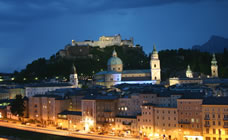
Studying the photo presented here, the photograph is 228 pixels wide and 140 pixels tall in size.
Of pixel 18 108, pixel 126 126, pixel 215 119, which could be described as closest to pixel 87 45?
pixel 18 108

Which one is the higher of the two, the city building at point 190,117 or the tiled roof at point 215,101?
the tiled roof at point 215,101

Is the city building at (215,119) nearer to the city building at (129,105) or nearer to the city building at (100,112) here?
the city building at (129,105)

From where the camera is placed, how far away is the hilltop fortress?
479 feet

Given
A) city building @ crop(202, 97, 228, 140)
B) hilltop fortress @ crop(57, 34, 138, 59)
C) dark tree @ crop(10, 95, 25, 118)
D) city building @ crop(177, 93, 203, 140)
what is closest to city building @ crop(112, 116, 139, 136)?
city building @ crop(177, 93, 203, 140)

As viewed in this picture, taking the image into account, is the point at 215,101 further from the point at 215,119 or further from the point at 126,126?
the point at 126,126

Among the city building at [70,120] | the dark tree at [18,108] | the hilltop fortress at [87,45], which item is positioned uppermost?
the hilltop fortress at [87,45]

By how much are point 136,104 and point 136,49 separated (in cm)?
9176

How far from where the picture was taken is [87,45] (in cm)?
14825

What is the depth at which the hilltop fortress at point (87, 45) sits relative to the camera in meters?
146

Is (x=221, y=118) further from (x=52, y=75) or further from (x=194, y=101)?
(x=52, y=75)

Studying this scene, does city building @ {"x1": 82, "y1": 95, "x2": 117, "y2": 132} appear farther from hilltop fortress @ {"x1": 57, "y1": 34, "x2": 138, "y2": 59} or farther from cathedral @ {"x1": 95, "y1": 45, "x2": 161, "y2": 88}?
hilltop fortress @ {"x1": 57, "y1": 34, "x2": 138, "y2": 59}

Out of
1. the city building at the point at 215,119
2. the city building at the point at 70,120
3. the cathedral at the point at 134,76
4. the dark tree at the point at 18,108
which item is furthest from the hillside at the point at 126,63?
the city building at the point at 215,119

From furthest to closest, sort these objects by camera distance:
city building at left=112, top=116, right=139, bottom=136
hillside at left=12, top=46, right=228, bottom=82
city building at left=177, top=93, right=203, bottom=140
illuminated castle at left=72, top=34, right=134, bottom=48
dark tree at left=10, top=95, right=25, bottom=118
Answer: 1. illuminated castle at left=72, top=34, right=134, bottom=48
2. hillside at left=12, top=46, right=228, bottom=82
3. dark tree at left=10, top=95, right=25, bottom=118
4. city building at left=112, top=116, right=139, bottom=136
5. city building at left=177, top=93, right=203, bottom=140

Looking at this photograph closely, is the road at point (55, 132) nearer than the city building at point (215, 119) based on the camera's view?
No
